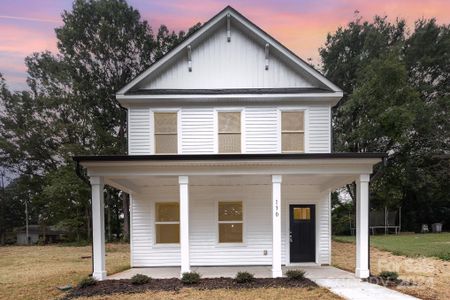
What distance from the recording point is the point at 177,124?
13258mm

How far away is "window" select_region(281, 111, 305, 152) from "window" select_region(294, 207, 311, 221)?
214 cm

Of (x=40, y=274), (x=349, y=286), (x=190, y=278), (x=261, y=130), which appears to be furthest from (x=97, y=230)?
(x=349, y=286)

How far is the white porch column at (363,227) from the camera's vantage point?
1023 cm

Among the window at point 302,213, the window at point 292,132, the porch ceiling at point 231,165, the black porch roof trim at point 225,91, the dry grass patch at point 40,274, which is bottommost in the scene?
the dry grass patch at point 40,274

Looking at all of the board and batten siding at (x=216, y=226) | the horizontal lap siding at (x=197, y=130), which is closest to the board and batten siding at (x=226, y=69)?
the horizontal lap siding at (x=197, y=130)

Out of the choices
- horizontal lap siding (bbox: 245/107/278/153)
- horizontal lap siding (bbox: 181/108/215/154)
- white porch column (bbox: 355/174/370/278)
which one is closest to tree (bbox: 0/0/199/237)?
horizontal lap siding (bbox: 181/108/215/154)

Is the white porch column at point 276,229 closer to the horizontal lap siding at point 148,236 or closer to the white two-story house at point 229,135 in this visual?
the white two-story house at point 229,135

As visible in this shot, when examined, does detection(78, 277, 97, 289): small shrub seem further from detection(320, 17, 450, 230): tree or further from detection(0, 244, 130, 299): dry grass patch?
detection(320, 17, 450, 230): tree

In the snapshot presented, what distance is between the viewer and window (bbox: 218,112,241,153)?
43.3ft

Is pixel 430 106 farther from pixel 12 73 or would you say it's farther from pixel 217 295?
pixel 12 73

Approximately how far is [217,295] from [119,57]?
83.3 ft

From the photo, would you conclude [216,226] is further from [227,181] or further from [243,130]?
[243,130]

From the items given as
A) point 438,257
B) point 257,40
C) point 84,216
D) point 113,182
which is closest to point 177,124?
point 113,182

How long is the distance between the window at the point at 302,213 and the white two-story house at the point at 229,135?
0.12 feet
